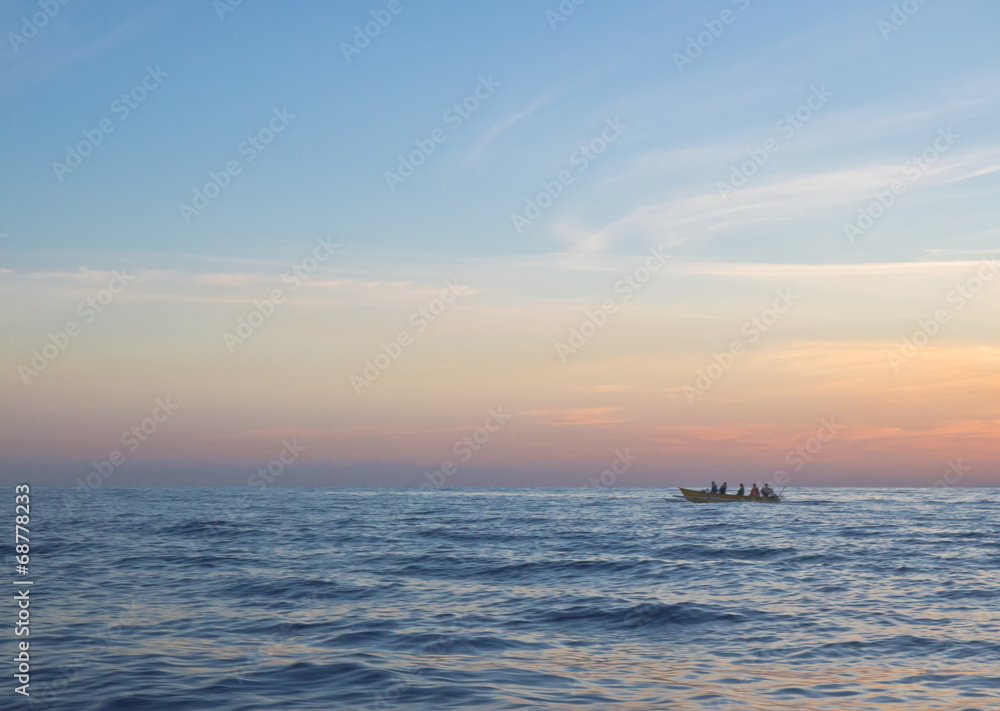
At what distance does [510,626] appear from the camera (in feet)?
67.2

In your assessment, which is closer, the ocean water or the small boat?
the ocean water

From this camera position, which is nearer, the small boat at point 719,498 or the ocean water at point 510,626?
the ocean water at point 510,626

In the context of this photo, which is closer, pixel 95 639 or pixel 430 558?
pixel 95 639

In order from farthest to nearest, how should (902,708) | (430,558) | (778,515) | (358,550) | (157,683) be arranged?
(778,515) → (358,550) → (430,558) → (157,683) → (902,708)

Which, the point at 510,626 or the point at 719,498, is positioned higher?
the point at 510,626

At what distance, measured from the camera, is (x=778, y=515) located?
71000mm

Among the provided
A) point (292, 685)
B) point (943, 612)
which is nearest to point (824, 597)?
point (943, 612)

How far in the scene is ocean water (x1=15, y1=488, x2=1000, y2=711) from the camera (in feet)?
46.7

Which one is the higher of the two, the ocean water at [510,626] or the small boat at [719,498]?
the ocean water at [510,626]

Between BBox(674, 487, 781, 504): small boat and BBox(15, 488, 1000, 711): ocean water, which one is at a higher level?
BBox(15, 488, 1000, 711): ocean water

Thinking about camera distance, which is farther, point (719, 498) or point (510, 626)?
point (719, 498)

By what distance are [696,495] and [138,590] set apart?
245 feet

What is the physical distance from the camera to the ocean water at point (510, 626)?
14.2 meters

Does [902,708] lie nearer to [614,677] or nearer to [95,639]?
[614,677]
